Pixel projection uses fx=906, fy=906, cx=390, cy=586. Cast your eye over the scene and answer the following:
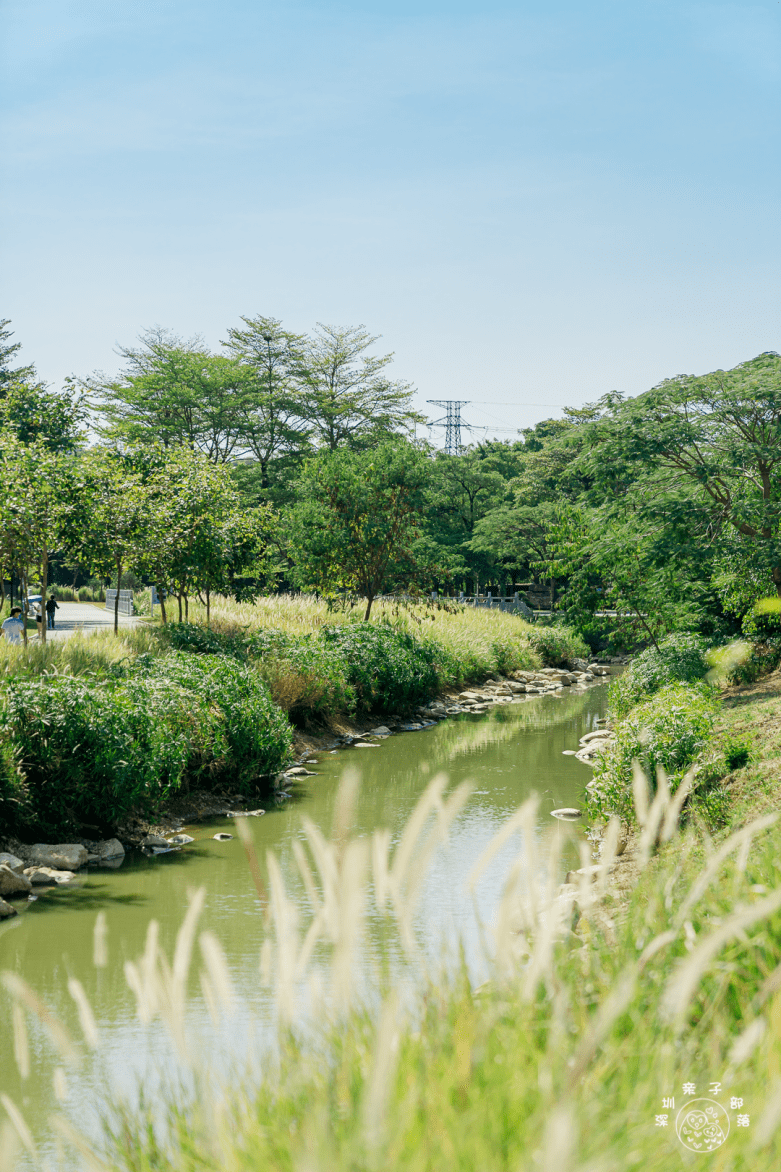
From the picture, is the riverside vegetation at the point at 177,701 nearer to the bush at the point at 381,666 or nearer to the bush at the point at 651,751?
the bush at the point at 381,666

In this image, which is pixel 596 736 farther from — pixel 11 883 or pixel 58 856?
pixel 11 883

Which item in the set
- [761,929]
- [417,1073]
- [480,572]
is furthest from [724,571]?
[480,572]

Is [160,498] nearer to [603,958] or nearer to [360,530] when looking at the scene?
[360,530]

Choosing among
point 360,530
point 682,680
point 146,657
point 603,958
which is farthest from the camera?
point 360,530

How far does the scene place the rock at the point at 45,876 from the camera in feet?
25.0

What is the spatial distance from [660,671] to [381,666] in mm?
5273

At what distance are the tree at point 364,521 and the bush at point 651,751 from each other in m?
12.7

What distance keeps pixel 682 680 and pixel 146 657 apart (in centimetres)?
801

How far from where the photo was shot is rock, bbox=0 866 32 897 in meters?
7.26

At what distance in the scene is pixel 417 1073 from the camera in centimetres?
166

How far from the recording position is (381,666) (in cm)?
1722

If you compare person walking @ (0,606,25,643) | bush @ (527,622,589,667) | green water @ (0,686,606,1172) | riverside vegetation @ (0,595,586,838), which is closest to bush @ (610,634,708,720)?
green water @ (0,686,606,1172)

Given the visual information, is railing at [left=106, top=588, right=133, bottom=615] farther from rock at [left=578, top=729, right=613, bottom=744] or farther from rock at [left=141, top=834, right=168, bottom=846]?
rock at [left=141, top=834, right=168, bottom=846]

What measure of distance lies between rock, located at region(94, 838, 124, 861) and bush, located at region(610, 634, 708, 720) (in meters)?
7.84
